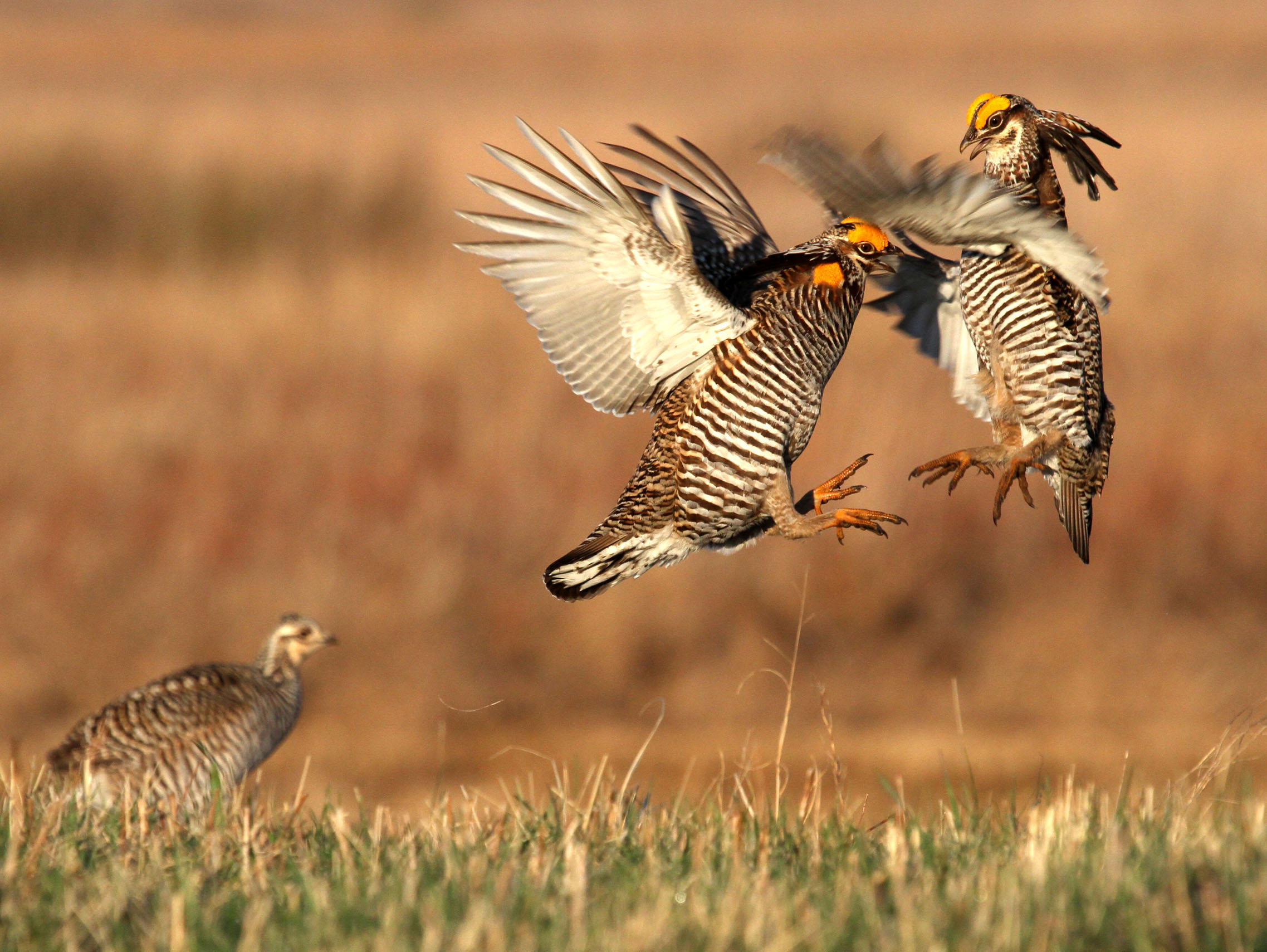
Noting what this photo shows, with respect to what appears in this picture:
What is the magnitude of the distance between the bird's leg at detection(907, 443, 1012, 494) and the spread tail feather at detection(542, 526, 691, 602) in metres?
0.82

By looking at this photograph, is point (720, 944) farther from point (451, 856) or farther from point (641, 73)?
point (641, 73)

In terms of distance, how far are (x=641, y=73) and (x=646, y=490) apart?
1241 inches

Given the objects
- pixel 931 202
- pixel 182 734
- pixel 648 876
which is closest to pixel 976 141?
pixel 931 202

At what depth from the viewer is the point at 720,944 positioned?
234 centimetres

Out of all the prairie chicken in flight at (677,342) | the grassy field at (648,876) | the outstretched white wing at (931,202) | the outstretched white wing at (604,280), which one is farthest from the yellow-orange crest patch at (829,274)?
the grassy field at (648,876)

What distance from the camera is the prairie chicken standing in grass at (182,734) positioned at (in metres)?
5.74

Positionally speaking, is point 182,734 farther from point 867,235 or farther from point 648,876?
point 648,876

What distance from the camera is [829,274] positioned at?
3969 mm

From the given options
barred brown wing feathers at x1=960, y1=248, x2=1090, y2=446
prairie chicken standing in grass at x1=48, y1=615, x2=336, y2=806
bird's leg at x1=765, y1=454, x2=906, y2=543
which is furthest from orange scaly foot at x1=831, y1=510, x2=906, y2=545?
prairie chicken standing in grass at x1=48, y1=615, x2=336, y2=806

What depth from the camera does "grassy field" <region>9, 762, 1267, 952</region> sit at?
2.40 m

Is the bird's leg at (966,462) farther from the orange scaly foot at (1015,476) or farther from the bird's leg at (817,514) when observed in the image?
the bird's leg at (817,514)

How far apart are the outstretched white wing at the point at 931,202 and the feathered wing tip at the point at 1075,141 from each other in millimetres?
379

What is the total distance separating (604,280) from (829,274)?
0.64m

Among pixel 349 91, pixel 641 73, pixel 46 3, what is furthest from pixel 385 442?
pixel 46 3
